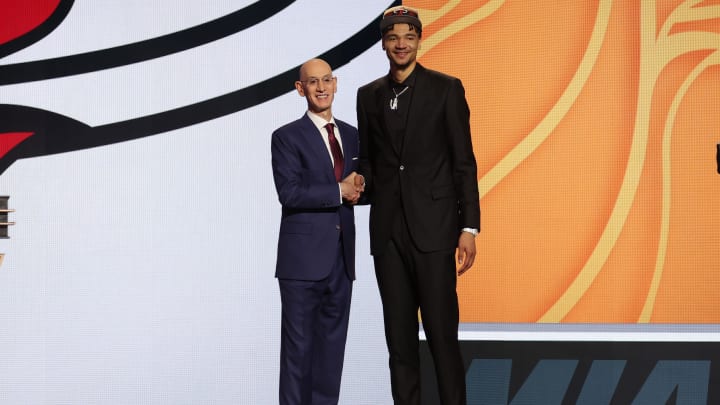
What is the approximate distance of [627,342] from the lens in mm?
3609

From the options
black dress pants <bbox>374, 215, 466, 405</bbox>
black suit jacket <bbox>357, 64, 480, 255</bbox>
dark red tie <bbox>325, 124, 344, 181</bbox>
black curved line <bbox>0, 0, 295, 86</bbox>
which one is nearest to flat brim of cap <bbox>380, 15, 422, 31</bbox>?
black suit jacket <bbox>357, 64, 480, 255</bbox>

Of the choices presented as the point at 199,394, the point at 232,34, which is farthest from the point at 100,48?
the point at 199,394

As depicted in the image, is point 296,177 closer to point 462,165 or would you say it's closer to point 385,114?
point 385,114

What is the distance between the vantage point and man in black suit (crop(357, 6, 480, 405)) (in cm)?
288

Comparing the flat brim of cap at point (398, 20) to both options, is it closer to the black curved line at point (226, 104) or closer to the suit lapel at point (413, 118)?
the suit lapel at point (413, 118)

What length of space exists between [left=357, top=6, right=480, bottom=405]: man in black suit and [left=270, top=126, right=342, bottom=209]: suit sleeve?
30cm

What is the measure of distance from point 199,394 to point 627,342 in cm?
212

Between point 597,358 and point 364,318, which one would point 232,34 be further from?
point 597,358

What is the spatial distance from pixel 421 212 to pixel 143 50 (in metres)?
2.23

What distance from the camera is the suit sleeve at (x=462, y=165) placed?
288 cm

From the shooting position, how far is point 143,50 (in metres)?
4.41

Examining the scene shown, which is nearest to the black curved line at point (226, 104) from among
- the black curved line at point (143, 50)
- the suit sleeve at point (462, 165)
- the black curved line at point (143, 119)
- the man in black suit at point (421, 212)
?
the black curved line at point (143, 119)

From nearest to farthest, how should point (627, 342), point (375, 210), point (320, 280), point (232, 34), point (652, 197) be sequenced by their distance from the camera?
point (375, 210) → point (320, 280) → point (627, 342) → point (652, 197) → point (232, 34)

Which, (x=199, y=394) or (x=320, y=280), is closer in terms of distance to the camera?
(x=320, y=280)
